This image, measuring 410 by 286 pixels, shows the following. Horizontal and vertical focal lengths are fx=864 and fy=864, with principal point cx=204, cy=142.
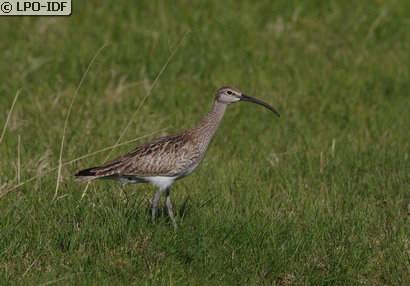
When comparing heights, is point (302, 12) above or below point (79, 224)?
above

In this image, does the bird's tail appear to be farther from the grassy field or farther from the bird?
the grassy field

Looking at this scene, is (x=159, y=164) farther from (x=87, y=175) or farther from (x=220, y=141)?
(x=220, y=141)

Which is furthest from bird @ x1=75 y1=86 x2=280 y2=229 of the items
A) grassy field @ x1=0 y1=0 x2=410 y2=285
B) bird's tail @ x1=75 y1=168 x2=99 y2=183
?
grassy field @ x1=0 y1=0 x2=410 y2=285

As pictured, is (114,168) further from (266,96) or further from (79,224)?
(266,96)

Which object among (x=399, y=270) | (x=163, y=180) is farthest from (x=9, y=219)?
(x=399, y=270)

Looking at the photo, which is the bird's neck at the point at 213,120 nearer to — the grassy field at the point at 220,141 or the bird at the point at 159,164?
the bird at the point at 159,164

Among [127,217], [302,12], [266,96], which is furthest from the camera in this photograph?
[302,12]

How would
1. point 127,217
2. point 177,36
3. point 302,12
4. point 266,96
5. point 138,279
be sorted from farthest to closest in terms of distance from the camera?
point 302,12 → point 177,36 → point 266,96 → point 127,217 → point 138,279

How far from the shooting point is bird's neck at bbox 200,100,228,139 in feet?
28.7

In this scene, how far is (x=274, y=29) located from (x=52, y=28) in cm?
374

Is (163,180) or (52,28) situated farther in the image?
(52,28)

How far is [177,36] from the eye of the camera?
14109mm

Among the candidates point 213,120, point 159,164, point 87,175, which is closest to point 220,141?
point 213,120

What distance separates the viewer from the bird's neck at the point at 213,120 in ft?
28.7
